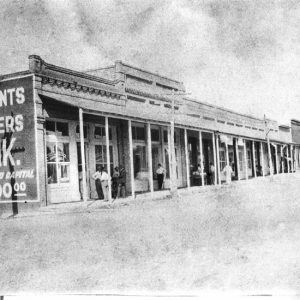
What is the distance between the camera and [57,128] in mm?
12969

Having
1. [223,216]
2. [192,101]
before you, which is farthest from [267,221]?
[192,101]

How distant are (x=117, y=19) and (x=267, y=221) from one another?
458 cm

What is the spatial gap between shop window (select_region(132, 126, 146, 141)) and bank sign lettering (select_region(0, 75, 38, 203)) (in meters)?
5.71

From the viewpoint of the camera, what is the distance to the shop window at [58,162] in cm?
1255

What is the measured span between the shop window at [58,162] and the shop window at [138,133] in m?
4.08

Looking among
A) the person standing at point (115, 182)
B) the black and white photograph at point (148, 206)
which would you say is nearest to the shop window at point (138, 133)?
the person standing at point (115, 182)

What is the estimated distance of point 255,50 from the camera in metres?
6.15

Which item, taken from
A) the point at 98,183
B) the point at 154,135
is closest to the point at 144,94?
the point at 154,135

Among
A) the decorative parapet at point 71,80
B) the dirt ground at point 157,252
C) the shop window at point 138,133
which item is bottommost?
the dirt ground at point 157,252

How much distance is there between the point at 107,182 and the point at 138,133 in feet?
13.9

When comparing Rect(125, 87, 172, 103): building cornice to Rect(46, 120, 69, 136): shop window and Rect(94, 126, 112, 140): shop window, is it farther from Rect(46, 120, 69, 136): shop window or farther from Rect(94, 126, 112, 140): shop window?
Rect(46, 120, 69, 136): shop window

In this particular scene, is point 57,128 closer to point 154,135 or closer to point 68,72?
point 68,72

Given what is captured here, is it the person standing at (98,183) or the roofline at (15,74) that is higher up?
the roofline at (15,74)

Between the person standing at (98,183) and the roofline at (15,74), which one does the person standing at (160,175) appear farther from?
the roofline at (15,74)
